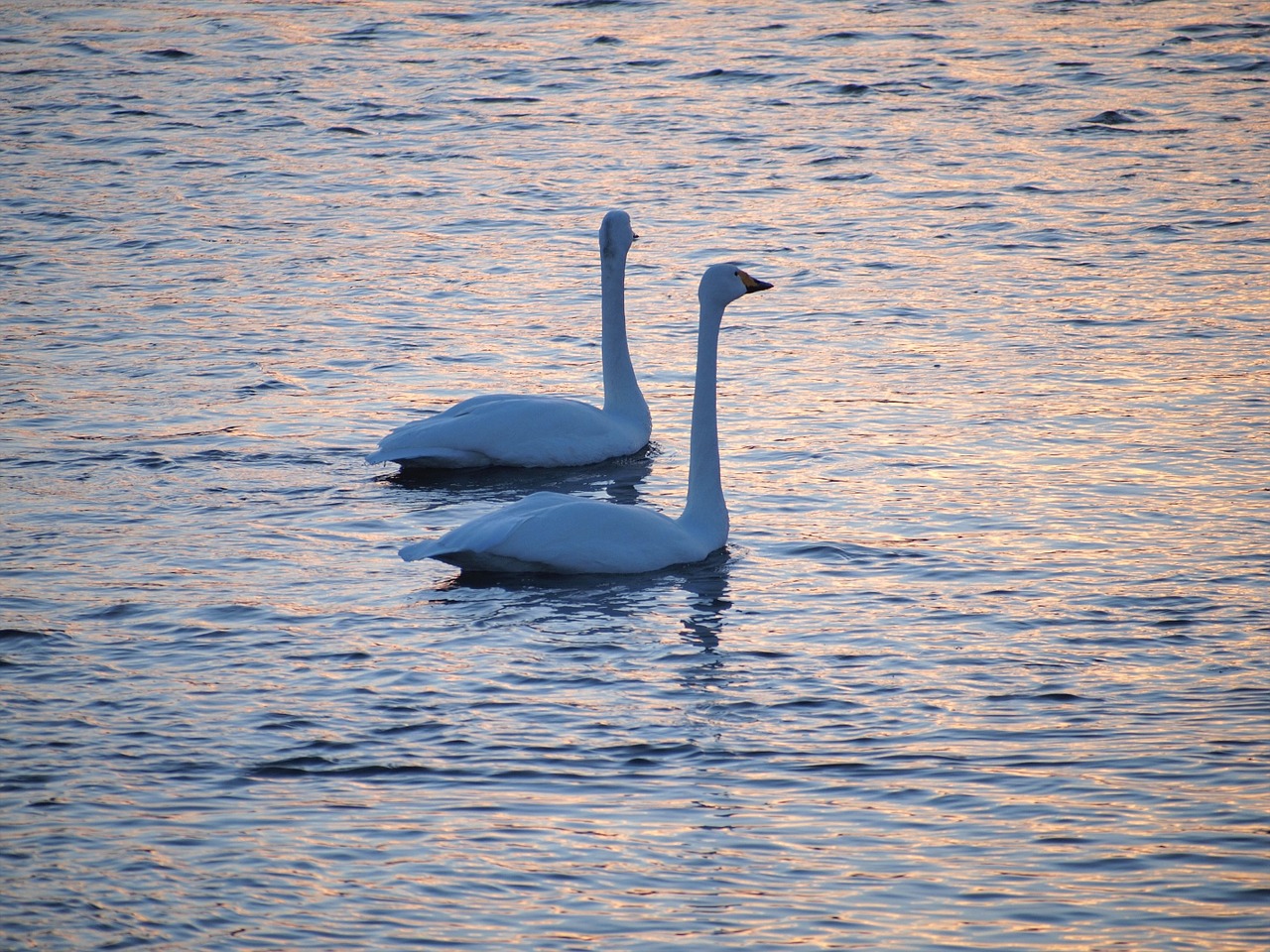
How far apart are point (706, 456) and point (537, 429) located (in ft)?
5.89

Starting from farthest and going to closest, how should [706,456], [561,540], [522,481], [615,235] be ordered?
[615,235] < [522,481] < [706,456] < [561,540]

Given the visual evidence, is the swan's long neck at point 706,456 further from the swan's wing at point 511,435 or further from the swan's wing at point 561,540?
the swan's wing at point 511,435

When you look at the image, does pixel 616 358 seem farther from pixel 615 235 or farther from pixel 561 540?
pixel 561 540

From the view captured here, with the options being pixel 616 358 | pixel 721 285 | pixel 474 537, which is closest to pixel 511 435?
pixel 616 358

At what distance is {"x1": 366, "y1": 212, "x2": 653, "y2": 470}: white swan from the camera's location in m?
11.1

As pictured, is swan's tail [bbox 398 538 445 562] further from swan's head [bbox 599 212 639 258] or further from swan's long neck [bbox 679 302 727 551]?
swan's head [bbox 599 212 639 258]

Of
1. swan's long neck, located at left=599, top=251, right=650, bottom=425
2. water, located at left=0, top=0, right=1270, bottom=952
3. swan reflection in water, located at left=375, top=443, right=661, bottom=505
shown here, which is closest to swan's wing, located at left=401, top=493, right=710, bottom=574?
water, located at left=0, top=0, right=1270, bottom=952

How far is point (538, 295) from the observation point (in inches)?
603

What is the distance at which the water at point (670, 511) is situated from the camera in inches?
264

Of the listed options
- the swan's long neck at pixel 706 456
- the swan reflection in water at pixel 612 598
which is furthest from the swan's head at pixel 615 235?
the swan reflection in water at pixel 612 598

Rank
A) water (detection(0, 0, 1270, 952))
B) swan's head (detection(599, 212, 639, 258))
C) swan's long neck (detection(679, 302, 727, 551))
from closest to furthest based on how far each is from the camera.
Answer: water (detection(0, 0, 1270, 952)), swan's long neck (detection(679, 302, 727, 551)), swan's head (detection(599, 212, 639, 258))

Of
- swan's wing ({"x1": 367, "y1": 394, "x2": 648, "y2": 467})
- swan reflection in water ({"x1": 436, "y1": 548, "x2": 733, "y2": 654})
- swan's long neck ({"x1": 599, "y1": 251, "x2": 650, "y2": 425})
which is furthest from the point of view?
swan's long neck ({"x1": 599, "y1": 251, "x2": 650, "y2": 425})

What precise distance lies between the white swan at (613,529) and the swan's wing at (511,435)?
1.57 m

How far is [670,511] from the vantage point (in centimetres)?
1087
